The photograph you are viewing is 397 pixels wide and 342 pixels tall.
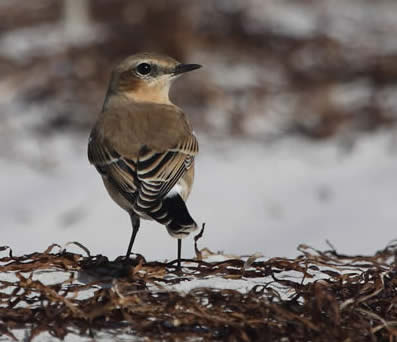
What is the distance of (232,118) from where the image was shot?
11820 millimetres

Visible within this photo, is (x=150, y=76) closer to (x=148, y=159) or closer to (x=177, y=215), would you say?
(x=148, y=159)

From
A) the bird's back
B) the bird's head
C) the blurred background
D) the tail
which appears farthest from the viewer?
the blurred background

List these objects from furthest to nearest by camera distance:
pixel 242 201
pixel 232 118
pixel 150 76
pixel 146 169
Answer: pixel 232 118 < pixel 242 201 < pixel 150 76 < pixel 146 169

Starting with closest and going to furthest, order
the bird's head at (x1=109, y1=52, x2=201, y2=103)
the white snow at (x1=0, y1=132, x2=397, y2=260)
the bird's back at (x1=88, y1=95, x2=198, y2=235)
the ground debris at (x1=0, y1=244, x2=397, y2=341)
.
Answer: the ground debris at (x1=0, y1=244, x2=397, y2=341) < the bird's back at (x1=88, y1=95, x2=198, y2=235) < the bird's head at (x1=109, y1=52, x2=201, y2=103) < the white snow at (x1=0, y1=132, x2=397, y2=260)

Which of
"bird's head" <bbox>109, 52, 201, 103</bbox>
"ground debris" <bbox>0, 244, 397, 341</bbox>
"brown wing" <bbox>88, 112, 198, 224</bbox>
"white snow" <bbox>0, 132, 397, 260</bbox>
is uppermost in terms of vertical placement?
"white snow" <bbox>0, 132, 397, 260</bbox>

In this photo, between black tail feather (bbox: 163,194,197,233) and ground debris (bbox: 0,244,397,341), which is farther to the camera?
black tail feather (bbox: 163,194,197,233)

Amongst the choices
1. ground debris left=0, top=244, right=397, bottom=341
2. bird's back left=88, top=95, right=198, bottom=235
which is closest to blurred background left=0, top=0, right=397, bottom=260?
bird's back left=88, top=95, right=198, bottom=235

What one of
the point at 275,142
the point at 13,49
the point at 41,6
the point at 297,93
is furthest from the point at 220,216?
the point at 41,6

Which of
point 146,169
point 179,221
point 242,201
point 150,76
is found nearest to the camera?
point 179,221

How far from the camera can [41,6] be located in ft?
60.3

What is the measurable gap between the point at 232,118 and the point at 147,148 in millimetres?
6499

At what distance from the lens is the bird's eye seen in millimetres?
6402

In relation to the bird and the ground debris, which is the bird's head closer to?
the bird

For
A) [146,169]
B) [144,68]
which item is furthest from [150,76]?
[146,169]
